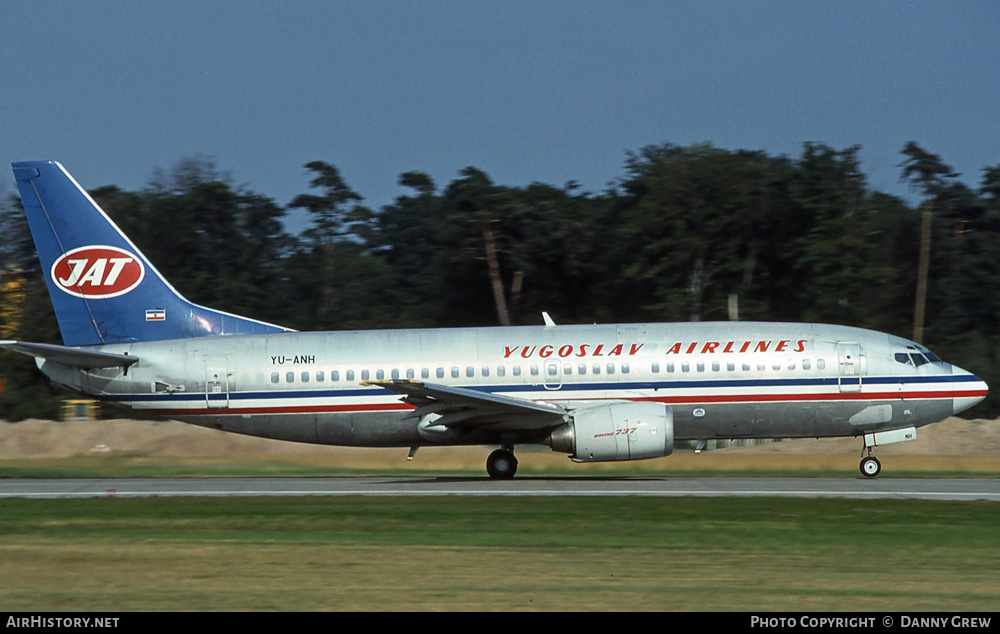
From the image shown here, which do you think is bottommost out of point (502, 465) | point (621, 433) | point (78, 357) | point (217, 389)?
point (502, 465)

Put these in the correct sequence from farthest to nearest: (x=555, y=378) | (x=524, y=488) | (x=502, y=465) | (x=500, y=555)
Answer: (x=502, y=465) → (x=555, y=378) → (x=524, y=488) → (x=500, y=555)

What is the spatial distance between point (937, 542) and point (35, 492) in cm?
1706

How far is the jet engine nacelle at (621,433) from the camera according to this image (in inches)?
966

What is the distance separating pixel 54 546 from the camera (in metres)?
15.6

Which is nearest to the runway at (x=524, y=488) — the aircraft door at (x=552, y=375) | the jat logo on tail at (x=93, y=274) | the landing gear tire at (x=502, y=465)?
the landing gear tire at (x=502, y=465)

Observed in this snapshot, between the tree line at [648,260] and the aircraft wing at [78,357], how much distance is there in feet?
68.3

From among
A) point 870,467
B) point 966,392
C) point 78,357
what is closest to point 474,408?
point 870,467

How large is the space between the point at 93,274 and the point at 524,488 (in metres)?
11.8

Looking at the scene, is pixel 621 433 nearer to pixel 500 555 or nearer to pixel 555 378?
pixel 555 378

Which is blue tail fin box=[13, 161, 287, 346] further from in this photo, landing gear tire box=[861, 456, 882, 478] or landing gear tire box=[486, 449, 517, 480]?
landing gear tire box=[861, 456, 882, 478]

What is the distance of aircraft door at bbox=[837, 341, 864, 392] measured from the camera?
1017 inches

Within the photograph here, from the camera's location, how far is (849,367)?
85.1 feet
